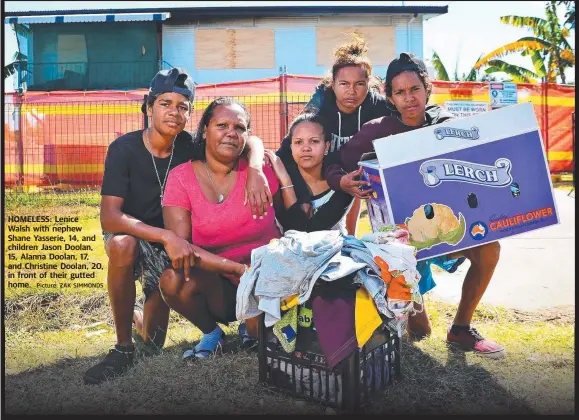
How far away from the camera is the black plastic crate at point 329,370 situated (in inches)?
81.7

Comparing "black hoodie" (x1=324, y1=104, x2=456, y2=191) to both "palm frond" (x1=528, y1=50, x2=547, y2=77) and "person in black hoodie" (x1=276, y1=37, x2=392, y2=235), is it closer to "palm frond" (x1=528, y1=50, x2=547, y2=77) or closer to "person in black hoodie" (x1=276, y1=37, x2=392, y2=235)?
"person in black hoodie" (x1=276, y1=37, x2=392, y2=235)

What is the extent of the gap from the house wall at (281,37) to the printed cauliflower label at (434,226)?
3.06 meters

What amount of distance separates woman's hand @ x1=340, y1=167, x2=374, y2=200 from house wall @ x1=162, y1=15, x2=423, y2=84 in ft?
9.13

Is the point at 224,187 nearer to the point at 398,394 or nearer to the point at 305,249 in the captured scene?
the point at 305,249

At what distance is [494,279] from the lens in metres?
3.64

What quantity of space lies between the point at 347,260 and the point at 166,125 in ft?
3.88

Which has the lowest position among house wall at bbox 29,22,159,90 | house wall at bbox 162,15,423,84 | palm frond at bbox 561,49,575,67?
palm frond at bbox 561,49,575,67

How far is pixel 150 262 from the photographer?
2.74 metres

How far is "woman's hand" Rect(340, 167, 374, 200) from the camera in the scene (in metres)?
2.54

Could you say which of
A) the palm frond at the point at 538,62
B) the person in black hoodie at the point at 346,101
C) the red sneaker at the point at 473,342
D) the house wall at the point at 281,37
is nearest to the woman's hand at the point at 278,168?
the person in black hoodie at the point at 346,101

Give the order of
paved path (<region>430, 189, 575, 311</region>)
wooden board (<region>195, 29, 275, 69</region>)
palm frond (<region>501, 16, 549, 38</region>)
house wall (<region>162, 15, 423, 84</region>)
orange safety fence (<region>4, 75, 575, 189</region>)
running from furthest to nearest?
wooden board (<region>195, 29, 275, 69</region>) < house wall (<region>162, 15, 423, 84</region>) < orange safety fence (<region>4, 75, 575, 189</region>) < paved path (<region>430, 189, 575, 311</region>) < palm frond (<region>501, 16, 549, 38</region>)

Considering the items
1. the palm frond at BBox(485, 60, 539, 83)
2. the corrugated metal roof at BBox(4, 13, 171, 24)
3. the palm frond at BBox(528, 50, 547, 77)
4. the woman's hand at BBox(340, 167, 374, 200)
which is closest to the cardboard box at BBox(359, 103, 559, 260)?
the woman's hand at BBox(340, 167, 374, 200)

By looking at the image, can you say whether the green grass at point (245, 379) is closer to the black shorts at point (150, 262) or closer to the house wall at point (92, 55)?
the black shorts at point (150, 262)

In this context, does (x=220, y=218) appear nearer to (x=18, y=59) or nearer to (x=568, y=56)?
(x=18, y=59)
